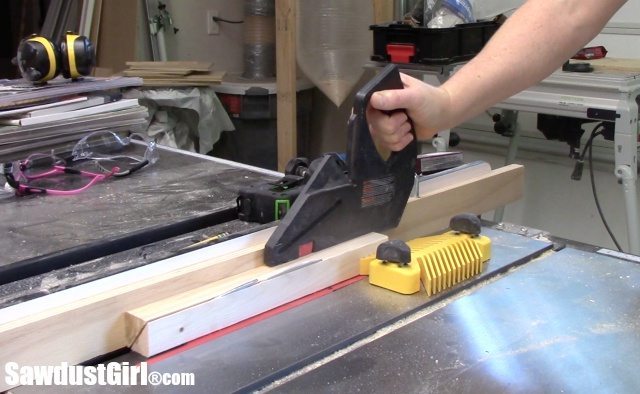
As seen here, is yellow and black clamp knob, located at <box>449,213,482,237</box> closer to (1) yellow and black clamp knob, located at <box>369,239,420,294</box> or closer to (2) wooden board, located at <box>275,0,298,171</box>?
(1) yellow and black clamp knob, located at <box>369,239,420,294</box>

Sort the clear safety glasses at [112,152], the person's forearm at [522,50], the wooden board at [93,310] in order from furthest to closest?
the clear safety glasses at [112,152] < the person's forearm at [522,50] < the wooden board at [93,310]

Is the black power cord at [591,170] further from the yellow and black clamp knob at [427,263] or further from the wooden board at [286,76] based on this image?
the yellow and black clamp knob at [427,263]

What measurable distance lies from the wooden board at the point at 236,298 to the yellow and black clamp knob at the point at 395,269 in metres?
0.04

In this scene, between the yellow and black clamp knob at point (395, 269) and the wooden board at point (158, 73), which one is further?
the wooden board at point (158, 73)

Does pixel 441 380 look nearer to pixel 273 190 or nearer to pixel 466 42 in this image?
pixel 273 190

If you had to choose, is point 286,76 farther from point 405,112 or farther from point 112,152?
point 405,112

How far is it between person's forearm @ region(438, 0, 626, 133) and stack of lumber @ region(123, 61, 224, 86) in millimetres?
1728

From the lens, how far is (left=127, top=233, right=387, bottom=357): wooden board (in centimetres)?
69

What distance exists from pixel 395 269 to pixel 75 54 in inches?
36.1

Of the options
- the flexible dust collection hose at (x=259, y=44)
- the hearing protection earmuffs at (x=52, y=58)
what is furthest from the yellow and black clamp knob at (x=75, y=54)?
the flexible dust collection hose at (x=259, y=44)

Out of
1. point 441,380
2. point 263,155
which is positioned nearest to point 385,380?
point 441,380

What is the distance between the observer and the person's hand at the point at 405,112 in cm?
84

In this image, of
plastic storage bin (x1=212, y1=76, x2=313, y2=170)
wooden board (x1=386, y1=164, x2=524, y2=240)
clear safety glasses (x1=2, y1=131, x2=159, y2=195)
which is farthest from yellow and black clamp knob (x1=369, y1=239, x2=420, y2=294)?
plastic storage bin (x1=212, y1=76, x2=313, y2=170)

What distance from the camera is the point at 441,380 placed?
0.65 m
